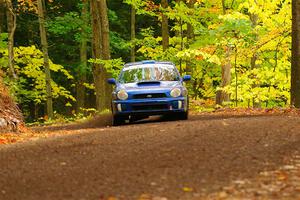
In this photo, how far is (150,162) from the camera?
267 inches

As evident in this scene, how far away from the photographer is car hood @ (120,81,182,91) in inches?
523

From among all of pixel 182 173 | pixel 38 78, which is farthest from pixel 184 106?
pixel 38 78

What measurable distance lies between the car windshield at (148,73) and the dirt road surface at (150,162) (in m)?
4.50

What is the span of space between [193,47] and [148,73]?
895 cm

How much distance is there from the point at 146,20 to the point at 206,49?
1750 centimetres

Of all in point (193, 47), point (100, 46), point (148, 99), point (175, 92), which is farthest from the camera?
point (193, 47)

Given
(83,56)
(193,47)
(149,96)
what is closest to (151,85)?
(149,96)

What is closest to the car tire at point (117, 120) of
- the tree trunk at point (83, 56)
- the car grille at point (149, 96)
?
the car grille at point (149, 96)

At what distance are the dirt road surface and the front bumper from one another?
3344 millimetres

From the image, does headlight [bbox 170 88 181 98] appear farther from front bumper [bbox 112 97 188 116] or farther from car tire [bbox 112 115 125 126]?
car tire [bbox 112 115 125 126]

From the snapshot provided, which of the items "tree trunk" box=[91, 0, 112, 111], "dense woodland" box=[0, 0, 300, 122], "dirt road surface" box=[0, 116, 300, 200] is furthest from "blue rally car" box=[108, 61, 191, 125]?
"tree trunk" box=[91, 0, 112, 111]

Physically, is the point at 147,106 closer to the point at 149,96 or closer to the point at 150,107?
the point at 150,107

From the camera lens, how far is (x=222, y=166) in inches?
250

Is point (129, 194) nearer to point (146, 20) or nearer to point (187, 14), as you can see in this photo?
point (187, 14)
